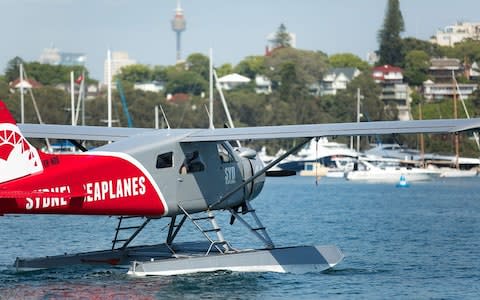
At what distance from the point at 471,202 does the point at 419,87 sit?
323 feet

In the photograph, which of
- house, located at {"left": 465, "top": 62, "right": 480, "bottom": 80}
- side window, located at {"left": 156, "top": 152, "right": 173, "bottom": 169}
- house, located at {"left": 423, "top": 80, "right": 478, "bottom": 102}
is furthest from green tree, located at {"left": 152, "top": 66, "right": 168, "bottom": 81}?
side window, located at {"left": 156, "top": 152, "right": 173, "bottom": 169}

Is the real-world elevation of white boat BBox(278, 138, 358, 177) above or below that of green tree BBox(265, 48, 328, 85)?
below

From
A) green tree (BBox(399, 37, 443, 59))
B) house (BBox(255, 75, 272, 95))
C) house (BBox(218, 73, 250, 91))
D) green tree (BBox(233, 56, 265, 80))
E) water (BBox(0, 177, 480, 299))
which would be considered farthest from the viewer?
green tree (BBox(233, 56, 265, 80))

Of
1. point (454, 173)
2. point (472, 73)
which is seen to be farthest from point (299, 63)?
point (454, 173)

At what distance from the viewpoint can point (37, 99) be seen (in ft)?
318

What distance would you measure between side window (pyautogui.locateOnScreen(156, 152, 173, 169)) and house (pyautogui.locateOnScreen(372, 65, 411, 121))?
106725 mm

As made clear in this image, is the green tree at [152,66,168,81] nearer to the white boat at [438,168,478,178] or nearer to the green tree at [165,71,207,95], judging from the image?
the green tree at [165,71,207,95]

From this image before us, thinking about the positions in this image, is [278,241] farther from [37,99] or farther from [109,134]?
[37,99]

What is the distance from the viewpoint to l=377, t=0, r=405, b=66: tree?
445ft

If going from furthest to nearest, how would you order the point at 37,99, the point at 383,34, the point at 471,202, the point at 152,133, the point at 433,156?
the point at 383,34
the point at 37,99
the point at 433,156
the point at 471,202
the point at 152,133

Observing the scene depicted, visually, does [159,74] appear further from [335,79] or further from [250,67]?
[335,79]

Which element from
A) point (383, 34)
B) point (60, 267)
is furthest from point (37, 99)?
point (60, 267)

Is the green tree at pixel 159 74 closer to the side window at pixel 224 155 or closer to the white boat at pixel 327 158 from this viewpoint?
the white boat at pixel 327 158

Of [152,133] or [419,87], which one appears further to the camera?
[419,87]
